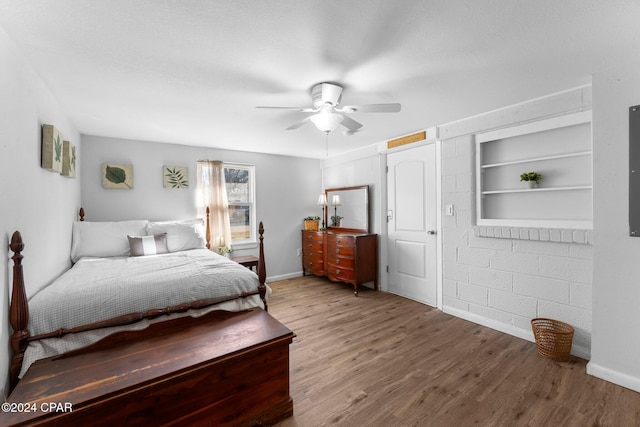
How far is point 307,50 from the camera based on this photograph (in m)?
1.69

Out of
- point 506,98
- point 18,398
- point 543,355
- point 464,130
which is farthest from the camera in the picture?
point 464,130

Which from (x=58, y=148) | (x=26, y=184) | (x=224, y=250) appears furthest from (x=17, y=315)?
(x=224, y=250)

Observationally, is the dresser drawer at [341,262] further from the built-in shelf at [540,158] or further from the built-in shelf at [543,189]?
the built-in shelf at [540,158]

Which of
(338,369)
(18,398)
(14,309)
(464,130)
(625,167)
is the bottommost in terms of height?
(338,369)

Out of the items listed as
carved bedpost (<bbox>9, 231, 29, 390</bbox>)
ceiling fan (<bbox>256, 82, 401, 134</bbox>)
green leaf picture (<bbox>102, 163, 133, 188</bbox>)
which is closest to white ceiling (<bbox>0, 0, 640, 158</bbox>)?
ceiling fan (<bbox>256, 82, 401, 134</bbox>)

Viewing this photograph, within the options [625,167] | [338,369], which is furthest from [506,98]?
[338,369]

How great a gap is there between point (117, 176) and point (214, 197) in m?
1.23

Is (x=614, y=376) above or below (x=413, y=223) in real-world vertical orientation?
below

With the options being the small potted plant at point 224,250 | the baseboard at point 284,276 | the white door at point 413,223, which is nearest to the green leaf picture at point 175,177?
the small potted plant at point 224,250

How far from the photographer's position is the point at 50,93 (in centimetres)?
221

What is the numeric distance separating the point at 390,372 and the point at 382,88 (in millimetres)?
2229

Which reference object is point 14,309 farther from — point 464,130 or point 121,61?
point 464,130

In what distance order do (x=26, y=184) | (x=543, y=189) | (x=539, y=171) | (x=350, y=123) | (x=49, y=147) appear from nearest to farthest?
(x=26, y=184), (x=49, y=147), (x=350, y=123), (x=543, y=189), (x=539, y=171)

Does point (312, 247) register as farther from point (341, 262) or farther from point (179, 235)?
point (179, 235)
